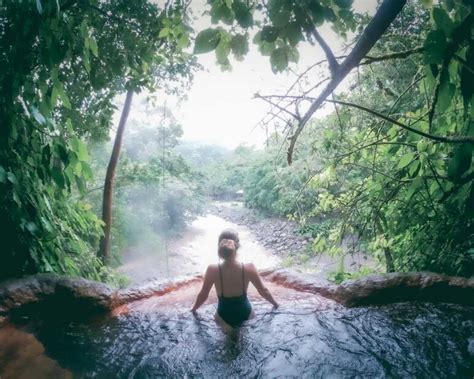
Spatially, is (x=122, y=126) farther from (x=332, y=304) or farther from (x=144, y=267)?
(x=144, y=267)

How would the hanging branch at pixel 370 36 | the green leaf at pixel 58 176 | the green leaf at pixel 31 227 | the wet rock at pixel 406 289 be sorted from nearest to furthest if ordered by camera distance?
the hanging branch at pixel 370 36 → the green leaf at pixel 58 176 → the green leaf at pixel 31 227 → the wet rock at pixel 406 289

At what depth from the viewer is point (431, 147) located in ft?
9.43

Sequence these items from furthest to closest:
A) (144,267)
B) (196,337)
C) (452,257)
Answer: (144,267)
(452,257)
(196,337)

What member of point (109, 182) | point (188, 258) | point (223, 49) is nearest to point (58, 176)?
point (223, 49)

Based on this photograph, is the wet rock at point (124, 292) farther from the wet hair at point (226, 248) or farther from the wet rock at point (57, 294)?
the wet hair at point (226, 248)

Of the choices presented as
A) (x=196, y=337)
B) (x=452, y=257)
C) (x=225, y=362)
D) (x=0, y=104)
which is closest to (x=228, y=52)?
(x=0, y=104)

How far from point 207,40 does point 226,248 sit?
8.65 feet

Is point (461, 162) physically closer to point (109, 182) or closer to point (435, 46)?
point (435, 46)

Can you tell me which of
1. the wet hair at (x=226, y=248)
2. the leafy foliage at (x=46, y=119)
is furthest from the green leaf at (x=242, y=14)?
the wet hair at (x=226, y=248)

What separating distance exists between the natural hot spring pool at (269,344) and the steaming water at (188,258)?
983 centimetres

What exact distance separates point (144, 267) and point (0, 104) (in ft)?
46.0

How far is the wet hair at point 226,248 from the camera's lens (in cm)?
366

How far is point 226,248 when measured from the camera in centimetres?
366

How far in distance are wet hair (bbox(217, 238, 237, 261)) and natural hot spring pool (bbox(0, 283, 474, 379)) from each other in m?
0.86
